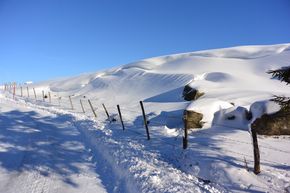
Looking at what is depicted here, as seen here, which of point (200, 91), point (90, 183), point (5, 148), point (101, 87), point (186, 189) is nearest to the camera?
point (186, 189)

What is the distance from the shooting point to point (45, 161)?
1242 centimetres

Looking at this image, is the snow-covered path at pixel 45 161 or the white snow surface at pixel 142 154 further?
the snow-covered path at pixel 45 161

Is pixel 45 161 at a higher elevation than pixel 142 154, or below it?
higher

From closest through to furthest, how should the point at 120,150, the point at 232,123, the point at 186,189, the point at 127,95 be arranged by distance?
the point at 186,189 < the point at 120,150 < the point at 232,123 < the point at 127,95

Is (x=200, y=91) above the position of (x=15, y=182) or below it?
above

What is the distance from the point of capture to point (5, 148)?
14.4 m

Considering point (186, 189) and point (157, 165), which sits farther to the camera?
point (157, 165)

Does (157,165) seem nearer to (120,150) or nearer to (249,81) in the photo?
(120,150)

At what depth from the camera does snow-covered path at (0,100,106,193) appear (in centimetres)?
995

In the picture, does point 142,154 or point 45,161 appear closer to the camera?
point 45,161

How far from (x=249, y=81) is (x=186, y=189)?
27208 millimetres

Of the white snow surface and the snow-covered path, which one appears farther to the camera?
the snow-covered path

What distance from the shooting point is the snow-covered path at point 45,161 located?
9.95m

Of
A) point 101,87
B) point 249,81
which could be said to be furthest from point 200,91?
point 101,87
